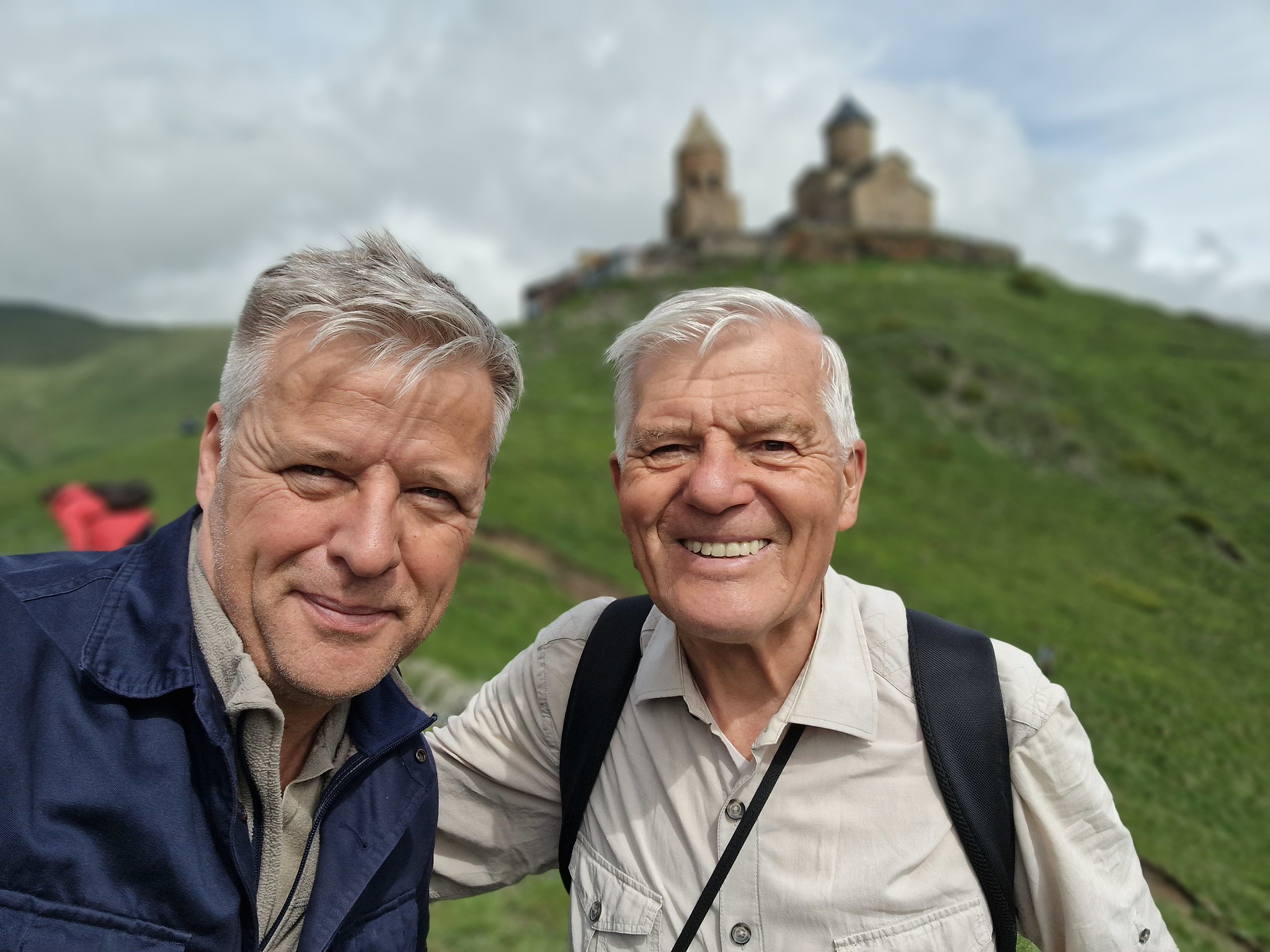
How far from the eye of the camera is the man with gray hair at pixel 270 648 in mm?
2600

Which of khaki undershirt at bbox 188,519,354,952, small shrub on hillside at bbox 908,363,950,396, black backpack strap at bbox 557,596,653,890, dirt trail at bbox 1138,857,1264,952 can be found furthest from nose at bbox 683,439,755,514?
small shrub on hillside at bbox 908,363,950,396

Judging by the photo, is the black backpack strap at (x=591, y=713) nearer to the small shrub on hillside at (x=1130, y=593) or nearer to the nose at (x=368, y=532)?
the nose at (x=368, y=532)

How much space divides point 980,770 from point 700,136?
75277 mm

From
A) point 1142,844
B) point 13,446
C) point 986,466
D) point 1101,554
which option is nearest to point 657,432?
point 1142,844

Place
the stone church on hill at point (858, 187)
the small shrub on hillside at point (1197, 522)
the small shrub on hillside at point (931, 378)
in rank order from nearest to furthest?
the small shrub on hillside at point (1197, 522), the small shrub on hillside at point (931, 378), the stone church on hill at point (858, 187)

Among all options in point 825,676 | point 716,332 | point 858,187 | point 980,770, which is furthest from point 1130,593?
point 858,187

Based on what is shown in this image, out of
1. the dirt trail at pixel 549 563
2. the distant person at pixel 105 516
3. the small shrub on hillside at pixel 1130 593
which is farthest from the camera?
A: the dirt trail at pixel 549 563

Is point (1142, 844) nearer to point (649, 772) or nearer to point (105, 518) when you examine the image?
point (649, 772)

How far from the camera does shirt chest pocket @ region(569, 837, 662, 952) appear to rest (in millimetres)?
3057

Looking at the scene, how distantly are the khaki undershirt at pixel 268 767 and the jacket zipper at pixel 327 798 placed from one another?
16 mm

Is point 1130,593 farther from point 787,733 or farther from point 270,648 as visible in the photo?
point 270,648

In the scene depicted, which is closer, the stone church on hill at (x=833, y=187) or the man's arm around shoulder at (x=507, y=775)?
the man's arm around shoulder at (x=507, y=775)

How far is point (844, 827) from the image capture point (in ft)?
9.80

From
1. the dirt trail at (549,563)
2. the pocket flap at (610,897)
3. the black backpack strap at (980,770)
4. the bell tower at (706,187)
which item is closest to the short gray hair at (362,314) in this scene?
the pocket flap at (610,897)
